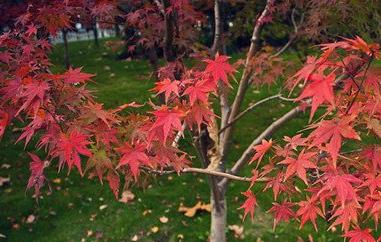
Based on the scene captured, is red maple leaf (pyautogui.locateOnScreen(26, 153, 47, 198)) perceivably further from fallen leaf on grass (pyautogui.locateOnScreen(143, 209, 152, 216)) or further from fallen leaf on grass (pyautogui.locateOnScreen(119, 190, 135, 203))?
fallen leaf on grass (pyautogui.locateOnScreen(119, 190, 135, 203))

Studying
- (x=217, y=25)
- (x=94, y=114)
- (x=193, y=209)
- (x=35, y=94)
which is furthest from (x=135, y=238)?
(x=35, y=94)

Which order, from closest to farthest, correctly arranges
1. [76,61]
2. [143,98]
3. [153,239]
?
[153,239]
[143,98]
[76,61]

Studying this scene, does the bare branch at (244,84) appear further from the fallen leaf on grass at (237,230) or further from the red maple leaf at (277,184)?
the red maple leaf at (277,184)

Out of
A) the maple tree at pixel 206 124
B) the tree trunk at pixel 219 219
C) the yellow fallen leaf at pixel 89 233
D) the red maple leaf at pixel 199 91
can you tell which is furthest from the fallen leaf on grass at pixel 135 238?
the red maple leaf at pixel 199 91

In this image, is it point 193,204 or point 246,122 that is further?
point 246,122

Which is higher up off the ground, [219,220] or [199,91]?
A: [199,91]

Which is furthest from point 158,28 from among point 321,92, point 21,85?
point 321,92

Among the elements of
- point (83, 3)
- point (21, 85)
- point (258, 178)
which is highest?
point (83, 3)

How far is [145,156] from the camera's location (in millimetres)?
2389

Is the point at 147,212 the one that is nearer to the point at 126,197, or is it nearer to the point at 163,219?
the point at 163,219

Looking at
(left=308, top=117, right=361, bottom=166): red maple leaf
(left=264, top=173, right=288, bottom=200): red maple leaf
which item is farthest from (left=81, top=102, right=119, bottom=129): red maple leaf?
(left=308, top=117, right=361, bottom=166): red maple leaf

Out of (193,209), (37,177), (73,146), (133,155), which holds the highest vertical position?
(73,146)

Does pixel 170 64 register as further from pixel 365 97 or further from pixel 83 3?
pixel 365 97

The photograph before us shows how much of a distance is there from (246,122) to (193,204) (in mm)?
2781
